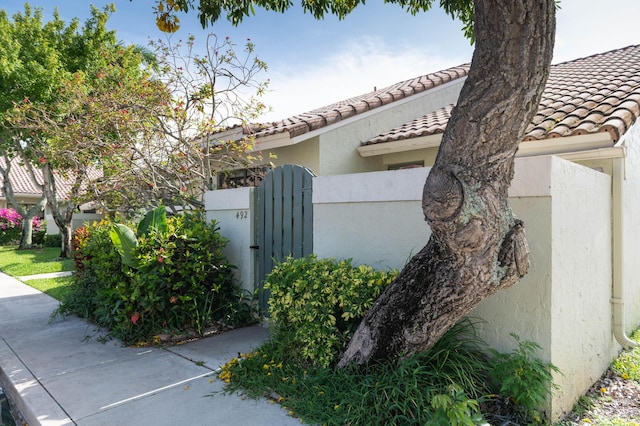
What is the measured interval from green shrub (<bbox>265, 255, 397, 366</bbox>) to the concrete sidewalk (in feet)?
2.24

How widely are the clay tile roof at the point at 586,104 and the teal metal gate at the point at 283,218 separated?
9.59ft

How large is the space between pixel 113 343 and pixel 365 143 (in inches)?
241

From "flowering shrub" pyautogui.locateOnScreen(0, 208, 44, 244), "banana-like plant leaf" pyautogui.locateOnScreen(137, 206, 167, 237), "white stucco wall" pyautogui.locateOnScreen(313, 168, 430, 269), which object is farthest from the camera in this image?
"flowering shrub" pyautogui.locateOnScreen(0, 208, 44, 244)

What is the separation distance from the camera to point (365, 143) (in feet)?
30.0

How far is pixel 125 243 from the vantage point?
570 cm

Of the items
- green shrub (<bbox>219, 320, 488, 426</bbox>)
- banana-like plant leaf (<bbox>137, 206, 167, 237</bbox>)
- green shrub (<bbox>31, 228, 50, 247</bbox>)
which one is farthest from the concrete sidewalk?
green shrub (<bbox>31, 228, 50, 247</bbox>)

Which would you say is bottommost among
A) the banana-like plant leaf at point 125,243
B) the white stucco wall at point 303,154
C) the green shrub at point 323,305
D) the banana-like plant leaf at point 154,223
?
the green shrub at point 323,305

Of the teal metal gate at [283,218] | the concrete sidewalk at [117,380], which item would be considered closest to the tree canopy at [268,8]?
the teal metal gate at [283,218]

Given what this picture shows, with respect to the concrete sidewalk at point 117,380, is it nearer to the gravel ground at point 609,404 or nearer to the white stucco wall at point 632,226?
the gravel ground at point 609,404

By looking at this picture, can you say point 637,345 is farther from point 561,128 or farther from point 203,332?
point 203,332

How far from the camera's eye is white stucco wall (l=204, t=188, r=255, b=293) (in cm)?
652

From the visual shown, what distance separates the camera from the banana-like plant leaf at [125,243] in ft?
18.7

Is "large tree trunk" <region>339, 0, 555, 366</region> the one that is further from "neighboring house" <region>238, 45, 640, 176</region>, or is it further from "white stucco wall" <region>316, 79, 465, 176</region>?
"white stucco wall" <region>316, 79, 465, 176</region>

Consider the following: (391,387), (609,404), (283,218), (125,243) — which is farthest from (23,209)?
(609,404)
